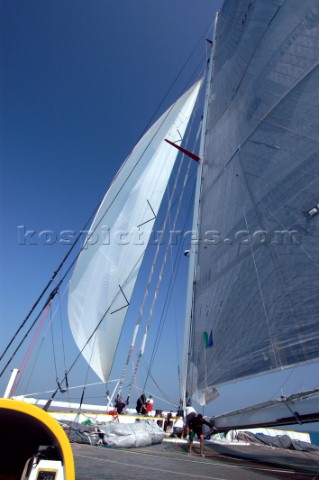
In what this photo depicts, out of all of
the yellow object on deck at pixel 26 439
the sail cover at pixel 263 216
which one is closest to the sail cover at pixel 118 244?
the sail cover at pixel 263 216

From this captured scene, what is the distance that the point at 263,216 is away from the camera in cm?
507

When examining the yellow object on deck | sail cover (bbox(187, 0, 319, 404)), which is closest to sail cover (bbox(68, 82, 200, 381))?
sail cover (bbox(187, 0, 319, 404))

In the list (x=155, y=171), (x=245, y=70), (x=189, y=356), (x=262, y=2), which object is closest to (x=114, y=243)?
(x=155, y=171)

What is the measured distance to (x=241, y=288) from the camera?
16.4ft

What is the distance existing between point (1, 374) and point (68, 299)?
4.50 meters

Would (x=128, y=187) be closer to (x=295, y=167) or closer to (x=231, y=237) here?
(x=231, y=237)

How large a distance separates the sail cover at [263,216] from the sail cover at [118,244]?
2.93 meters

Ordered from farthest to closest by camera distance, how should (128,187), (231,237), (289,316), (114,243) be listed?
(128,187) → (114,243) → (231,237) → (289,316)

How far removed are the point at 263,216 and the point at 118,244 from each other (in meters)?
5.56

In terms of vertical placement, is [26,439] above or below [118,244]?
below

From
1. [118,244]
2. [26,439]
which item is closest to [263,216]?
[26,439]

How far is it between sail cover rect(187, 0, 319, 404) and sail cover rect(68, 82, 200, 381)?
293cm

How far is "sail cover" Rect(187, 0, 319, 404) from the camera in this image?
4.14m

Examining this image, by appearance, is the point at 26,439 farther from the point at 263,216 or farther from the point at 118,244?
the point at 118,244
